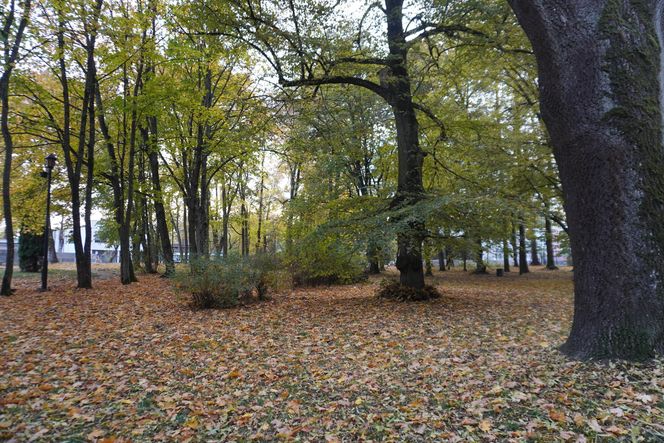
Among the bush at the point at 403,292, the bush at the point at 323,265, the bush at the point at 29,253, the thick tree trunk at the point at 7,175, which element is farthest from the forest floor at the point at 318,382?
the bush at the point at 29,253

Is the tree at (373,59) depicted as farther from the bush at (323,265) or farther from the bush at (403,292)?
A: the bush at (323,265)

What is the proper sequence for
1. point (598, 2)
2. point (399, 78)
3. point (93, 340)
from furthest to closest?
point (399, 78)
point (93, 340)
point (598, 2)

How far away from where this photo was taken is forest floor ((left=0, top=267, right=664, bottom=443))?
3020mm

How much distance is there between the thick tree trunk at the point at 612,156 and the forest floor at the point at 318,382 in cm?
47

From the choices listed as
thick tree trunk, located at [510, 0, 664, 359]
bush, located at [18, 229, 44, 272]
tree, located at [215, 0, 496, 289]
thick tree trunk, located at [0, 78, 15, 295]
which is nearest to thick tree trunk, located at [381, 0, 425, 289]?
tree, located at [215, 0, 496, 289]

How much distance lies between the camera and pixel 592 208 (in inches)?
144

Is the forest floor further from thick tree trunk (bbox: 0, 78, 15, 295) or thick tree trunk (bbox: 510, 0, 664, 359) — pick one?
thick tree trunk (bbox: 0, 78, 15, 295)

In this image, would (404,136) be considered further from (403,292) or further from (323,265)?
(323,265)

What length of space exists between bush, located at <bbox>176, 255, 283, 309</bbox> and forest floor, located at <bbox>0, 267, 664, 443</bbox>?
4.48ft

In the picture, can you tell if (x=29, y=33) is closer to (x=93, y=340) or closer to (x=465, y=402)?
(x=93, y=340)

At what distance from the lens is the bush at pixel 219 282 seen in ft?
28.7

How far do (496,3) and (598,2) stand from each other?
4.41m

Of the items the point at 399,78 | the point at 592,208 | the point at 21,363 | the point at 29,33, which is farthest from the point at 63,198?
the point at 592,208

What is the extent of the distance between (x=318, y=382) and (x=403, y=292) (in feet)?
18.2
